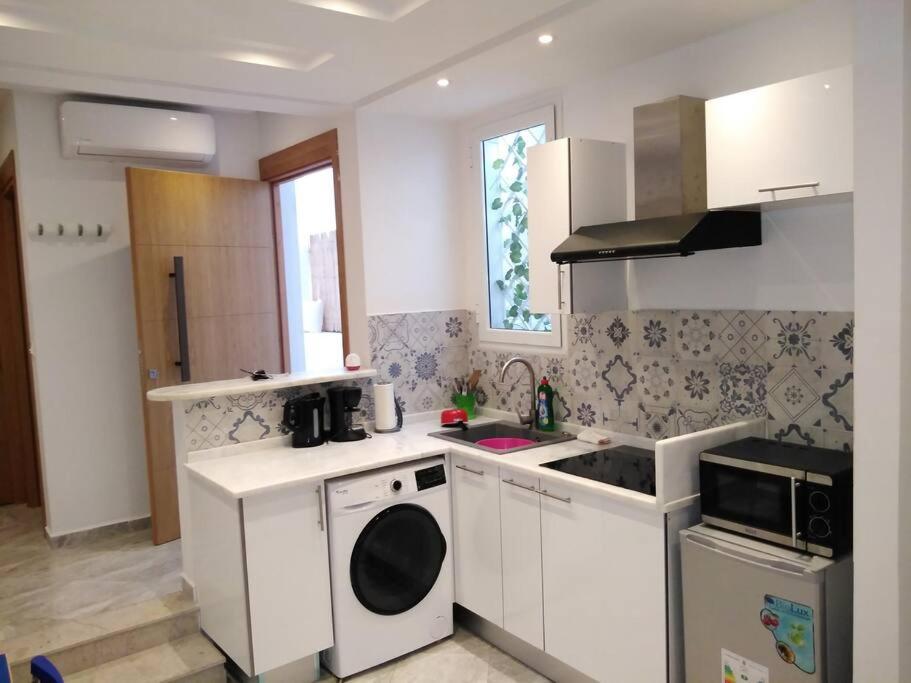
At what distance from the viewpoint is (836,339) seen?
7.66 ft

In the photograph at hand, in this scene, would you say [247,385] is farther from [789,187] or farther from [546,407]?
[789,187]

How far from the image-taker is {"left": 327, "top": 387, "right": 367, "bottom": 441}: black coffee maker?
3.33 meters

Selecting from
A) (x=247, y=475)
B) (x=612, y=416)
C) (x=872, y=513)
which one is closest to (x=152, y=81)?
(x=247, y=475)

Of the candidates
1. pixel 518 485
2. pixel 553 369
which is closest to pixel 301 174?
pixel 553 369

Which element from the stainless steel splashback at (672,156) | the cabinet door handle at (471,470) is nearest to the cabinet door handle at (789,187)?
the stainless steel splashback at (672,156)

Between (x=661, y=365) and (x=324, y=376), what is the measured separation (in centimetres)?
152

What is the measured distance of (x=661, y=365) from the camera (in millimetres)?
2908

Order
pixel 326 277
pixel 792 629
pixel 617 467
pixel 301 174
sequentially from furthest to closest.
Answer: pixel 326 277 < pixel 301 174 < pixel 617 467 < pixel 792 629

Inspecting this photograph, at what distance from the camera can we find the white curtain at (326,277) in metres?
4.82

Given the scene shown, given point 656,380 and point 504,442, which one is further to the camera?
point 504,442

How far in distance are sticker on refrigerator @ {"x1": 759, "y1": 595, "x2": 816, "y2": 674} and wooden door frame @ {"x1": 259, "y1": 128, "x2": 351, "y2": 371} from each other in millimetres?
2379

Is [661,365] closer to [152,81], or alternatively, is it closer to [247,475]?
[247,475]

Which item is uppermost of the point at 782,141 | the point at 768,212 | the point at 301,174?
the point at 301,174

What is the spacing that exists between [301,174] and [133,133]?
0.92 meters
